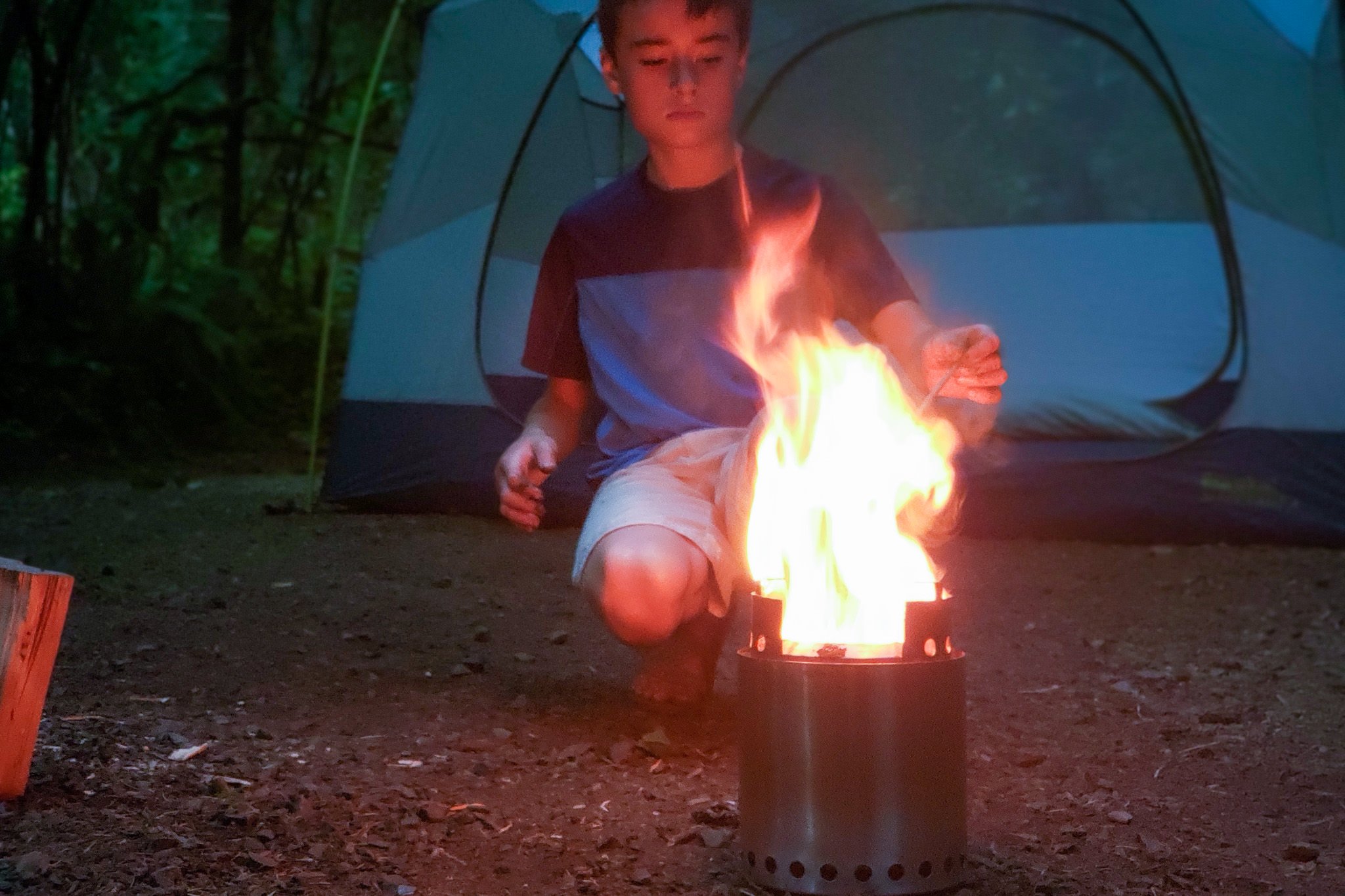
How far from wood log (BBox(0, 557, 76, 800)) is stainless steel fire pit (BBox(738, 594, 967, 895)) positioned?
1103 mm

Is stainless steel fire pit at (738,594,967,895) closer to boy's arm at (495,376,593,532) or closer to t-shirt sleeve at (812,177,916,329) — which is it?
boy's arm at (495,376,593,532)

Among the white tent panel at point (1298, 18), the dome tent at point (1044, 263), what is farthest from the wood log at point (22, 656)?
the white tent panel at point (1298, 18)

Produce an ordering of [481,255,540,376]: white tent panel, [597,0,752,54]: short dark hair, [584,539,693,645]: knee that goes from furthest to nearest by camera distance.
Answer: [481,255,540,376]: white tent panel, [597,0,752,54]: short dark hair, [584,539,693,645]: knee

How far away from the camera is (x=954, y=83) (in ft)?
18.6

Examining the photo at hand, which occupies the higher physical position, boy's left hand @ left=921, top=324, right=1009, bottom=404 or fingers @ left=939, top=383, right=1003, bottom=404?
boy's left hand @ left=921, top=324, right=1009, bottom=404

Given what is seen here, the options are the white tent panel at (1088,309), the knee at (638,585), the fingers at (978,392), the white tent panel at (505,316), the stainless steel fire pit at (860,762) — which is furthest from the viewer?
the white tent panel at (1088,309)

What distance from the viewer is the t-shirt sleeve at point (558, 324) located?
2922 millimetres

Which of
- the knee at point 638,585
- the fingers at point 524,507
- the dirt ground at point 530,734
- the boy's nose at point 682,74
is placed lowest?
the dirt ground at point 530,734

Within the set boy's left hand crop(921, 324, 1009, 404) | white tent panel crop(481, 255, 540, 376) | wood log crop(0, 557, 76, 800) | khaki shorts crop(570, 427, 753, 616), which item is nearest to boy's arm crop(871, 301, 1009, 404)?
boy's left hand crop(921, 324, 1009, 404)

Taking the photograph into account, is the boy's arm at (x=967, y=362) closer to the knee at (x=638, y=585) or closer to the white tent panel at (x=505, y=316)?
the knee at (x=638, y=585)

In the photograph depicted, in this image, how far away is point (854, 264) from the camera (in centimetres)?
274

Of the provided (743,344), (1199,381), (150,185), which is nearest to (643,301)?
(743,344)

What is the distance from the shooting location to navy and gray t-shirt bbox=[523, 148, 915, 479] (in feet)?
9.07

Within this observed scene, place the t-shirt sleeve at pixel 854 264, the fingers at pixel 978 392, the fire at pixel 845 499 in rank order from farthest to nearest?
the t-shirt sleeve at pixel 854 264, the fingers at pixel 978 392, the fire at pixel 845 499
